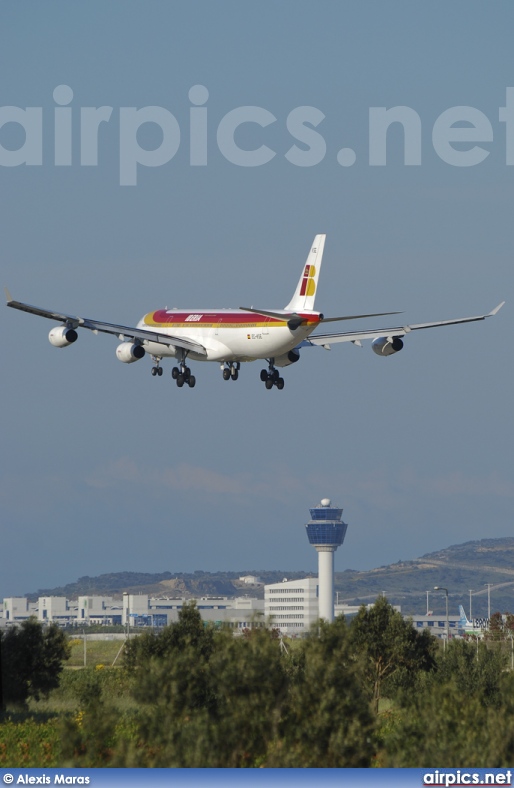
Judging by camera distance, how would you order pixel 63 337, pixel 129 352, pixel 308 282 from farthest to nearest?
pixel 308 282
pixel 129 352
pixel 63 337

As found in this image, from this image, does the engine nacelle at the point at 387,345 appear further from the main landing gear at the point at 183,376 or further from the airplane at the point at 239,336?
the main landing gear at the point at 183,376

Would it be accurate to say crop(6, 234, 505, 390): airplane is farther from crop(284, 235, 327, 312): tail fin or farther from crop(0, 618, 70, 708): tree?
crop(0, 618, 70, 708): tree

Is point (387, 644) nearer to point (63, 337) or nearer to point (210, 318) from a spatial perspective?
point (210, 318)

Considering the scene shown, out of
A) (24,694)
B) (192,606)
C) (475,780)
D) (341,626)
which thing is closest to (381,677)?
(192,606)

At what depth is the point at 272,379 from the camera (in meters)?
96.0

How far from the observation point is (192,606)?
2904 inches

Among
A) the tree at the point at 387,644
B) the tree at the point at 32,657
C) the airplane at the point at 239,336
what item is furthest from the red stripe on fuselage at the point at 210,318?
the tree at the point at 32,657

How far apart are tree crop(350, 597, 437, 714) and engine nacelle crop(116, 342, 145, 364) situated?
2409cm

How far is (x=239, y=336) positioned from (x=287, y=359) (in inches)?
201

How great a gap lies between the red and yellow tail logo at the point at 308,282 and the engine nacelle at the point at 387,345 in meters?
6.54

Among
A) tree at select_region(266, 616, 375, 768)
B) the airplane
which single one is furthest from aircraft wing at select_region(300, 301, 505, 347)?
tree at select_region(266, 616, 375, 768)

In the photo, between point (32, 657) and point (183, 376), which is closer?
point (32, 657)

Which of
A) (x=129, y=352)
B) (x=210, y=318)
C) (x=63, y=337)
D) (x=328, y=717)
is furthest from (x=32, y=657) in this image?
(x=328, y=717)

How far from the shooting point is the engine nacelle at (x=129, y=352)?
306ft
